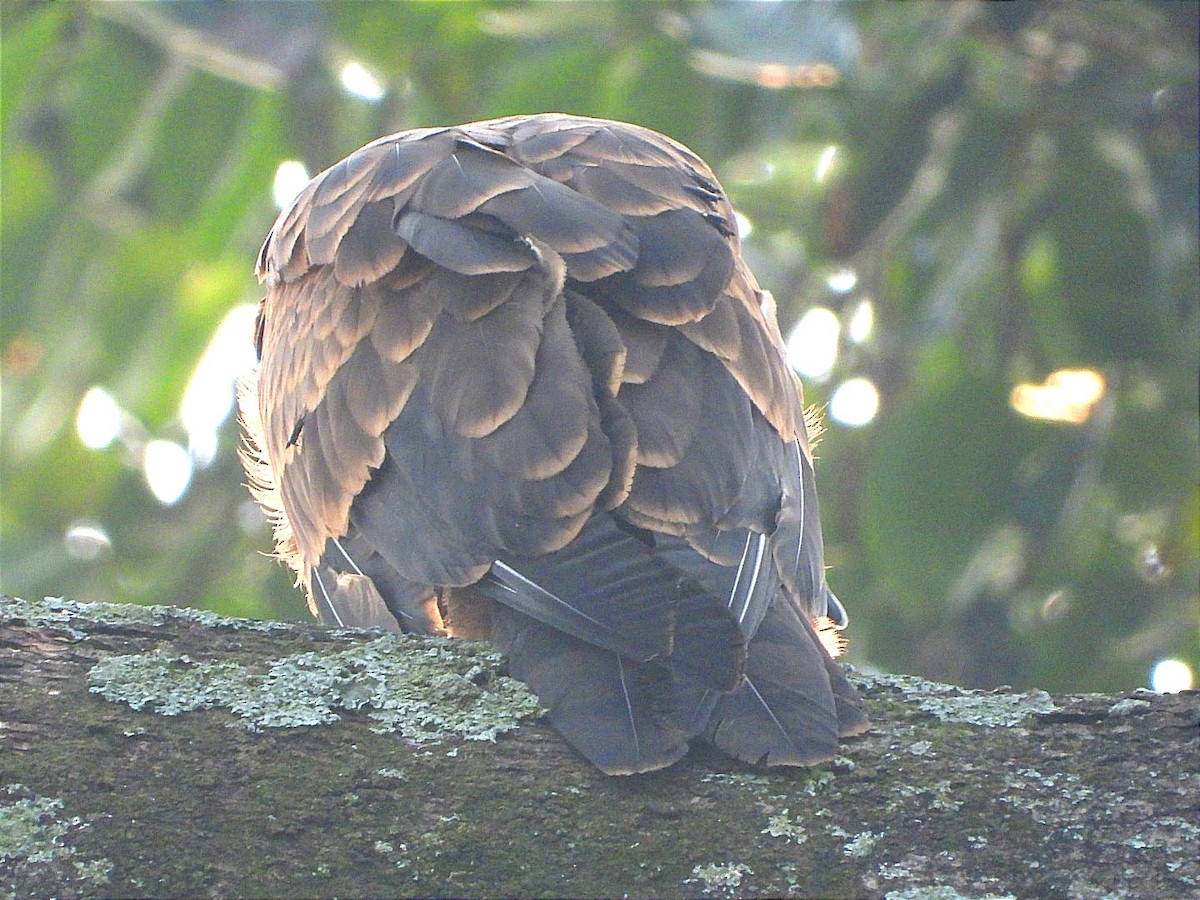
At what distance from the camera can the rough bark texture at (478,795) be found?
2.55 metres

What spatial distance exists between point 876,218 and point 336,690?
Answer: 191 inches

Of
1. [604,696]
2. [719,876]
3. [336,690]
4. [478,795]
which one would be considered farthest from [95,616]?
[719,876]

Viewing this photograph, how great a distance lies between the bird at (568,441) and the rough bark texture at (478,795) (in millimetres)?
117

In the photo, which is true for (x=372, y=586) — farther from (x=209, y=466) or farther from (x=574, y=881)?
(x=209, y=466)

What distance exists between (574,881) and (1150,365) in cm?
564

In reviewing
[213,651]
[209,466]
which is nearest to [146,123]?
[209,466]

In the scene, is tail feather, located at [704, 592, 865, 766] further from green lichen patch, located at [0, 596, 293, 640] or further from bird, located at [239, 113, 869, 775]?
green lichen patch, located at [0, 596, 293, 640]

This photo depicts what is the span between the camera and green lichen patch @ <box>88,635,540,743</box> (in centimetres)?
279

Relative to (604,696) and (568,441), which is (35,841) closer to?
(604,696)

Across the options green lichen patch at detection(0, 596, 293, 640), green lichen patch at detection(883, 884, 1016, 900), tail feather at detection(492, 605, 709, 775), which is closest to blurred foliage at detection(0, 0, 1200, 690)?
tail feather at detection(492, 605, 709, 775)

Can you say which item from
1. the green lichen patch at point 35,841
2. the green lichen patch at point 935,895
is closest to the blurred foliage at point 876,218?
the green lichen patch at point 935,895

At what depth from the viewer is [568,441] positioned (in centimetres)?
332

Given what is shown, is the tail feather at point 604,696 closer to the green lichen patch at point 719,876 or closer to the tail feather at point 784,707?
the tail feather at point 784,707

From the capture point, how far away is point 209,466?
9.20 metres
